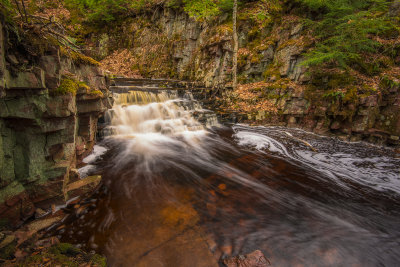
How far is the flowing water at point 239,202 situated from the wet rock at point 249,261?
0.10 meters

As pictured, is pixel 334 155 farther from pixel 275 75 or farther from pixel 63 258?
pixel 63 258

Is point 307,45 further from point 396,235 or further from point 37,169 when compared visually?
point 37,169

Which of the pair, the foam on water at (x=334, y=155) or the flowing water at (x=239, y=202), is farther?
the foam on water at (x=334, y=155)

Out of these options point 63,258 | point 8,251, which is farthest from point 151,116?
point 63,258

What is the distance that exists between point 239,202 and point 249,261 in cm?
130

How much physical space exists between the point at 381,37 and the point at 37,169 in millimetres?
12488

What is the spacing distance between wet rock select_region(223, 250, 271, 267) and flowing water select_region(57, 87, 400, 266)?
99 mm

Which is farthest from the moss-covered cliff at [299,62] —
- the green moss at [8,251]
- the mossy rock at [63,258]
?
the green moss at [8,251]

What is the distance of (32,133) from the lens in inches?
114

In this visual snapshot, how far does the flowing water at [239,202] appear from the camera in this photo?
2.55 metres

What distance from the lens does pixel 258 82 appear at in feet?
33.7

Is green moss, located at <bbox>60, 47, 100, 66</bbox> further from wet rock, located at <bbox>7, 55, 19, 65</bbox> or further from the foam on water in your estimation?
the foam on water

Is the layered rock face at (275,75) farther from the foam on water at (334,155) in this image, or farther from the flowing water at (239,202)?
the flowing water at (239,202)

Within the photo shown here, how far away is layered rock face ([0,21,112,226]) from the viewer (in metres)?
2.49
